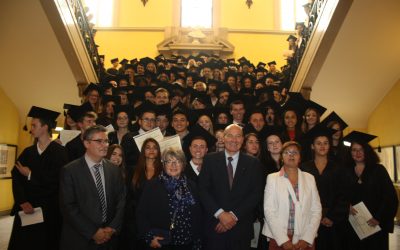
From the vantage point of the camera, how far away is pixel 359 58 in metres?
8.27

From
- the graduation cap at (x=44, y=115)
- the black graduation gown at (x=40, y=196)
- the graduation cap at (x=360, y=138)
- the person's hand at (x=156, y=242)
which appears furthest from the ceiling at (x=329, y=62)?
the person's hand at (x=156, y=242)

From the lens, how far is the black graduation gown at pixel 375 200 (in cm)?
439

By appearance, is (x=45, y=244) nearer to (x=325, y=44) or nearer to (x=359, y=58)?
(x=325, y=44)

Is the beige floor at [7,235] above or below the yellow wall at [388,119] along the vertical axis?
below

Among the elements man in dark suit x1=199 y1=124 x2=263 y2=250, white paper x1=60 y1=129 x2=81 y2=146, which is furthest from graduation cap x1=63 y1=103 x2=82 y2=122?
man in dark suit x1=199 y1=124 x2=263 y2=250

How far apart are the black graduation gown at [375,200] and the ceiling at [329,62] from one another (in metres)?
3.88

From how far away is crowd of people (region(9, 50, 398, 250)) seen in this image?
3.45 metres

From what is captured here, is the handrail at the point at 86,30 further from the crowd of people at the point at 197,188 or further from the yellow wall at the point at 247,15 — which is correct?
the yellow wall at the point at 247,15

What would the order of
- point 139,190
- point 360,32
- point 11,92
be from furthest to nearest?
1. point 11,92
2. point 360,32
3. point 139,190

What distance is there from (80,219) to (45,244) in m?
1.10

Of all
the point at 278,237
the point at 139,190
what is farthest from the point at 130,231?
the point at 278,237

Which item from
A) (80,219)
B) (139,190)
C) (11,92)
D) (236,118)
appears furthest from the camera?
(11,92)

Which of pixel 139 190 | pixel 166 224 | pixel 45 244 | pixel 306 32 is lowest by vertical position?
pixel 45 244

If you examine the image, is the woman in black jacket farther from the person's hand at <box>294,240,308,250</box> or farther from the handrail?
the handrail
